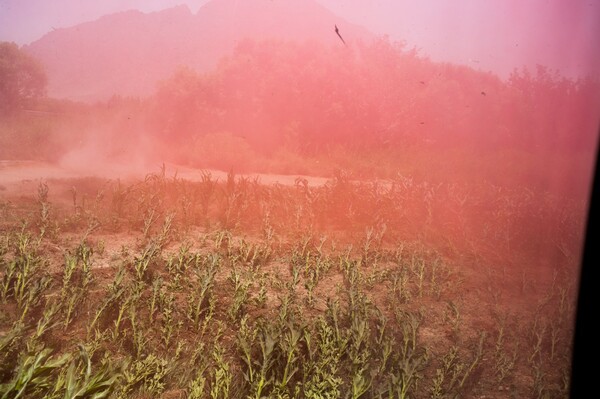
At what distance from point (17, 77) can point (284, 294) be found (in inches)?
889

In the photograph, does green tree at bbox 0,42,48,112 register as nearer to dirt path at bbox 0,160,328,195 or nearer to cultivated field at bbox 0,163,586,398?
dirt path at bbox 0,160,328,195

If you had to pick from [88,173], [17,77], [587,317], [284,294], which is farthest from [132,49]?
[587,317]

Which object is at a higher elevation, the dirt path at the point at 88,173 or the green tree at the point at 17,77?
the green tree at the point at 17,77

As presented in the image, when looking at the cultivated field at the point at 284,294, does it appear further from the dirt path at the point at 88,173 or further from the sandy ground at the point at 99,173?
the sandy ground at the point at 99,173

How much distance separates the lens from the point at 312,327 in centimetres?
346

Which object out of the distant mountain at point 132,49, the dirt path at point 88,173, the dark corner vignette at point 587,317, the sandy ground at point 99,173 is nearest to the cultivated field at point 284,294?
the dark corner vignette at point 587,317

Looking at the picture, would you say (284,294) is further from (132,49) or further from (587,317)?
(132,49)

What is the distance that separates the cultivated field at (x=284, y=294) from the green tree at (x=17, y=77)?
1338cm

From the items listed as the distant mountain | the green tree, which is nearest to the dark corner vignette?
the green tree

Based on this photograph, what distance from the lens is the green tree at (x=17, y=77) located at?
56.4 feet

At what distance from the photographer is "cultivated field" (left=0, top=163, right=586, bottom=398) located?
271 centimetres

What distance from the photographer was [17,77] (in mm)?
18984

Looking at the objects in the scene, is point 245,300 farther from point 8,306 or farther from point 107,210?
point 107,210

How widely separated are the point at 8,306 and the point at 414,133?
1556 cm
